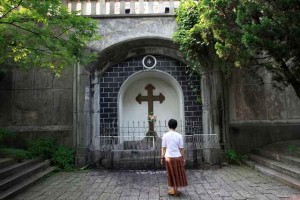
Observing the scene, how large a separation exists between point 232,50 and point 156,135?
3885mm

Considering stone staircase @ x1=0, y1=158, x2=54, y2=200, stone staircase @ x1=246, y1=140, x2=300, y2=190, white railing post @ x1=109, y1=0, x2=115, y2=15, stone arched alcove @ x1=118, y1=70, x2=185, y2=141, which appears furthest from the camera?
stone arched alcove @ x1=118, y1=70, x2=185, y2=141

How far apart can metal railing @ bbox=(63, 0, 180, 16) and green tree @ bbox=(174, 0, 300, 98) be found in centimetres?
85

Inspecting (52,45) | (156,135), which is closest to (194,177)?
(156,135)

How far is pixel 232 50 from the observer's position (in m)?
5.84

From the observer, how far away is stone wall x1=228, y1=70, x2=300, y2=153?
799cm

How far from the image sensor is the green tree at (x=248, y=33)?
4953 millimetres

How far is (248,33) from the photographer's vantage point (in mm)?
5086

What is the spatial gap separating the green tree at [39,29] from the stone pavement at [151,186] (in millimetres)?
2708

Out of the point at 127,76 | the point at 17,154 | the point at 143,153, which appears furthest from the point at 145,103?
the point at 17,154

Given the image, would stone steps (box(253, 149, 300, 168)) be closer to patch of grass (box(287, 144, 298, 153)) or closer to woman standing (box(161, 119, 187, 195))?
patch of grass (box(287, 144, 298, 153))

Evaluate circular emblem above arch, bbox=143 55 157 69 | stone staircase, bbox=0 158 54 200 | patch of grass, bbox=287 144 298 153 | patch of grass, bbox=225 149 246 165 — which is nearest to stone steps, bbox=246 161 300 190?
patch of grass, bbox=225 149 246 165

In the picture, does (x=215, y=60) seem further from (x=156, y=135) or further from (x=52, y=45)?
(x=52, y=45)

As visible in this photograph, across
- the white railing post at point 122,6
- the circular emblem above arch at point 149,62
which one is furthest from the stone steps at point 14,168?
the white railing post at point 122,6

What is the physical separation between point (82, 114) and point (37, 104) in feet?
5.24
